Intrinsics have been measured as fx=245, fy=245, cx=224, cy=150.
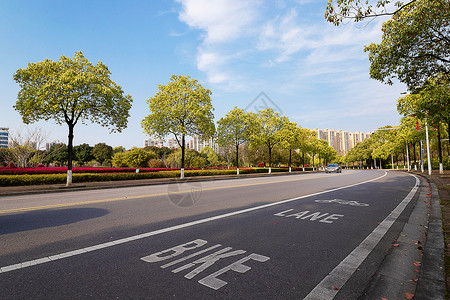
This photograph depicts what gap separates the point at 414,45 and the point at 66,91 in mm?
19474

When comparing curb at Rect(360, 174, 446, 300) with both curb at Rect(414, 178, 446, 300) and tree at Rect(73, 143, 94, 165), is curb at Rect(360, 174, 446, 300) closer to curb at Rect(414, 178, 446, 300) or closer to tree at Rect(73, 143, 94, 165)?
curb at Rect(414, 178, 446, 300)

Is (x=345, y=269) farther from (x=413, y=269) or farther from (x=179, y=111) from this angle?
(x=179, y=111)

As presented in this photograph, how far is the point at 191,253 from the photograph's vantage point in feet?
12.0

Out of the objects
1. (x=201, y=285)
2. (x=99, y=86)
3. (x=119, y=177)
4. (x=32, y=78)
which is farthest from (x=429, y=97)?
(x=32, y=78)

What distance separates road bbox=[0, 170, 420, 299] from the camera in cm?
270

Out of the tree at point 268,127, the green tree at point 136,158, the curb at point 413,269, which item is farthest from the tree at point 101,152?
the curb at point 413,269

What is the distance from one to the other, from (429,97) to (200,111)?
18.5 m

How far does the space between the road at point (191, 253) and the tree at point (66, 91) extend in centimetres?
1171

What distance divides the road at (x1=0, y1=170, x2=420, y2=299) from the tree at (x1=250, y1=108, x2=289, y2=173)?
104ft

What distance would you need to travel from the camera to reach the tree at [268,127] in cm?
3828

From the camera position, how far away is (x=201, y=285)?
275 cm

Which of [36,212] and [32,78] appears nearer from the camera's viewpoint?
[36,212]

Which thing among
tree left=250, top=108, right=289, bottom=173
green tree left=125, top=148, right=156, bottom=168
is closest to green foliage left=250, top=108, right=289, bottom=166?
tree left=250, top=108, right=289, bottom=173

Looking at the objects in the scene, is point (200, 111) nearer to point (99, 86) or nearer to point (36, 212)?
point (99, 86)
